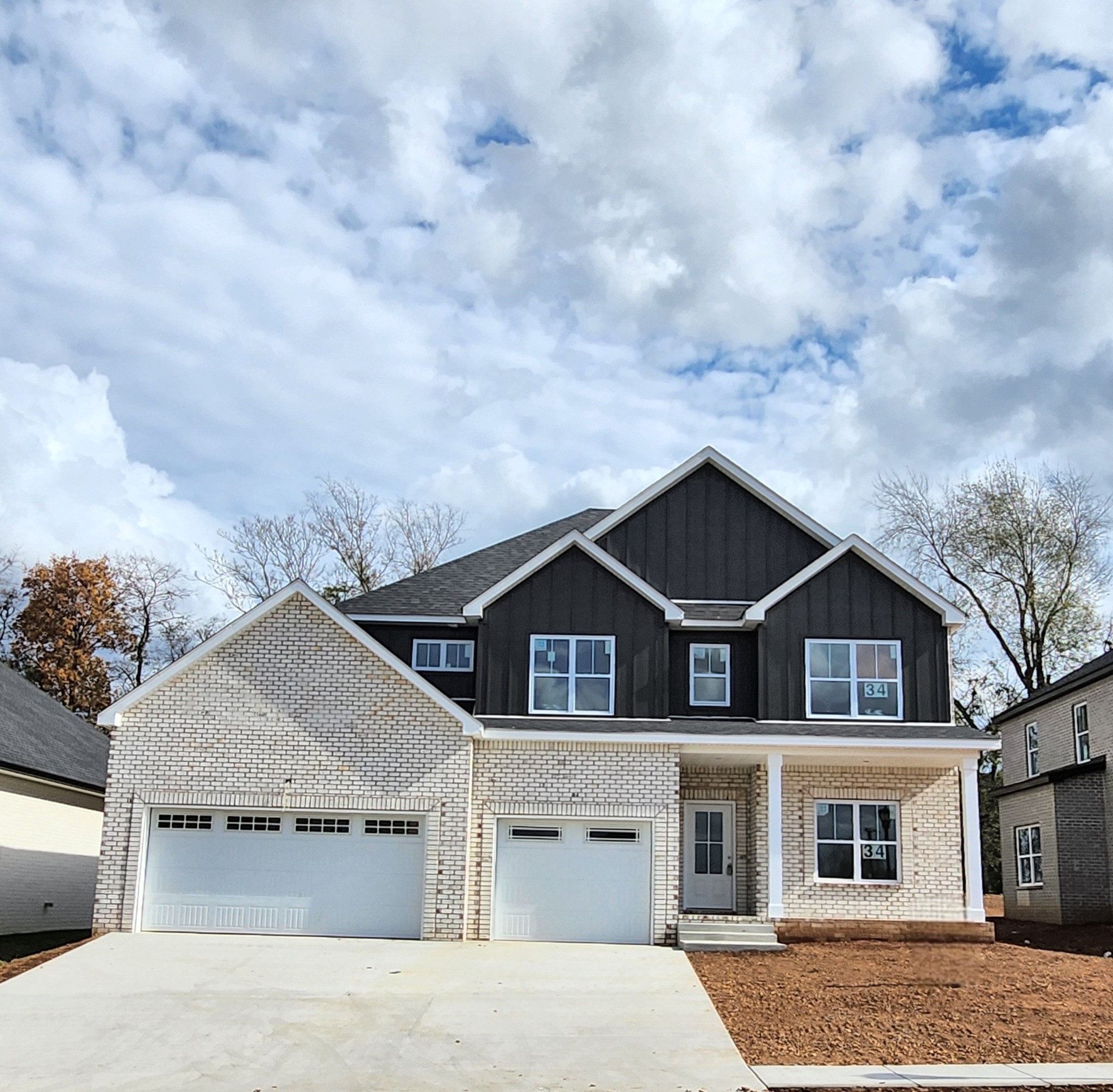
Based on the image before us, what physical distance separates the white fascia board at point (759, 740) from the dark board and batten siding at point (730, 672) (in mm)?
2010

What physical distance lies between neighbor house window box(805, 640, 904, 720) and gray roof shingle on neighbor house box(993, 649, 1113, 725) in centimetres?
664

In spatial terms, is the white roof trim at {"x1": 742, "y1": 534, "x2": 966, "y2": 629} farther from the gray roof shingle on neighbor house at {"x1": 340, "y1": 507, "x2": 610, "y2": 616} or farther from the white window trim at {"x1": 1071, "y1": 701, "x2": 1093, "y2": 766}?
the white window trim at {"x1": 1071, "y1": 701, "x2": 1093, "y2": 766}

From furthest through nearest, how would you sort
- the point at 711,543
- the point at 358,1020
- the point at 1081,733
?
1. the point at 1081,733
2. the point at 711,543
3. the point at 358,1020

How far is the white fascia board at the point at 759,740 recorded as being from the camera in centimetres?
2066

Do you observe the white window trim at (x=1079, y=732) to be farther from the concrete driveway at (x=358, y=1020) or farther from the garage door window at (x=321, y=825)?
the garage door window at (x=321, y=825)

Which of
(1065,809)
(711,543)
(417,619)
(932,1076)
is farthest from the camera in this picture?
(1065,809)

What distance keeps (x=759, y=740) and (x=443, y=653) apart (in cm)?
671

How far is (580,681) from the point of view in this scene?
74.1ft

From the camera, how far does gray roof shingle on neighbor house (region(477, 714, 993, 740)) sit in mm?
21062

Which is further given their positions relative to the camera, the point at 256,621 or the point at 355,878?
the point at 256,621

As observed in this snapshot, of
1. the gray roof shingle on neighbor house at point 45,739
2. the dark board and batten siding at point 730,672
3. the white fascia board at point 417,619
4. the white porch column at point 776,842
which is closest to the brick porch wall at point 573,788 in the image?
the white porch column at point 776,842

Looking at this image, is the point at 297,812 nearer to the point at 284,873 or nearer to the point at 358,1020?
the point at 284,873

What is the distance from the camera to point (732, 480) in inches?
974

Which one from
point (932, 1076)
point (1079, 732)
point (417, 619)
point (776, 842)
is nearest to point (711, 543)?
point (417, 619)
